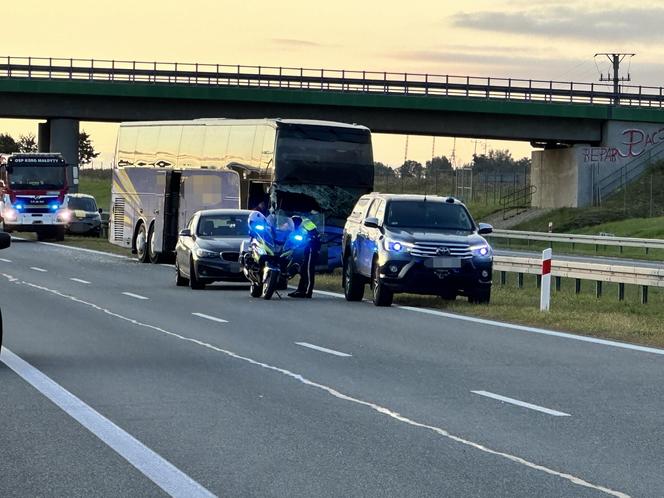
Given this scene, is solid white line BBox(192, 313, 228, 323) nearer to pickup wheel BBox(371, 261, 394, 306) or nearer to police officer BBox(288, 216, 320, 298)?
pickup wheel BBox(371, 261, 394, 306)

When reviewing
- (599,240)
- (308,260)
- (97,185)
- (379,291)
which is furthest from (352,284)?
(97,185)

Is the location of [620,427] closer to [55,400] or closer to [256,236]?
[55,400]

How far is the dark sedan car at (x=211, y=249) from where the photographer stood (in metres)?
29.8

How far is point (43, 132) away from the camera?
2987 inches

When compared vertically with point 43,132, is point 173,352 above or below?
below

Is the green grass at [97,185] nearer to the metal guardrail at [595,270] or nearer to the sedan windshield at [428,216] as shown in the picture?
the metal guardrail at [595,270]

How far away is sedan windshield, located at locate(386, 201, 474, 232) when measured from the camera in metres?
26.1

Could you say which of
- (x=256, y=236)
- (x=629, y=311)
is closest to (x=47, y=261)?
(x=256, y=236)

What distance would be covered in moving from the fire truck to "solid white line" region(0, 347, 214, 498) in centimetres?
4363

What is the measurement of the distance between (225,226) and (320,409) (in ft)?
64.9

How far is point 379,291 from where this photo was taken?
82.9 ft

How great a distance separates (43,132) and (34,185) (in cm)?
1809

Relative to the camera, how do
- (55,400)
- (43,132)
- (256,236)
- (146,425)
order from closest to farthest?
(146,425), (55,400), (256,236), (43,132)

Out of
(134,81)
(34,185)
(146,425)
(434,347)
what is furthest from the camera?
(134,81)
